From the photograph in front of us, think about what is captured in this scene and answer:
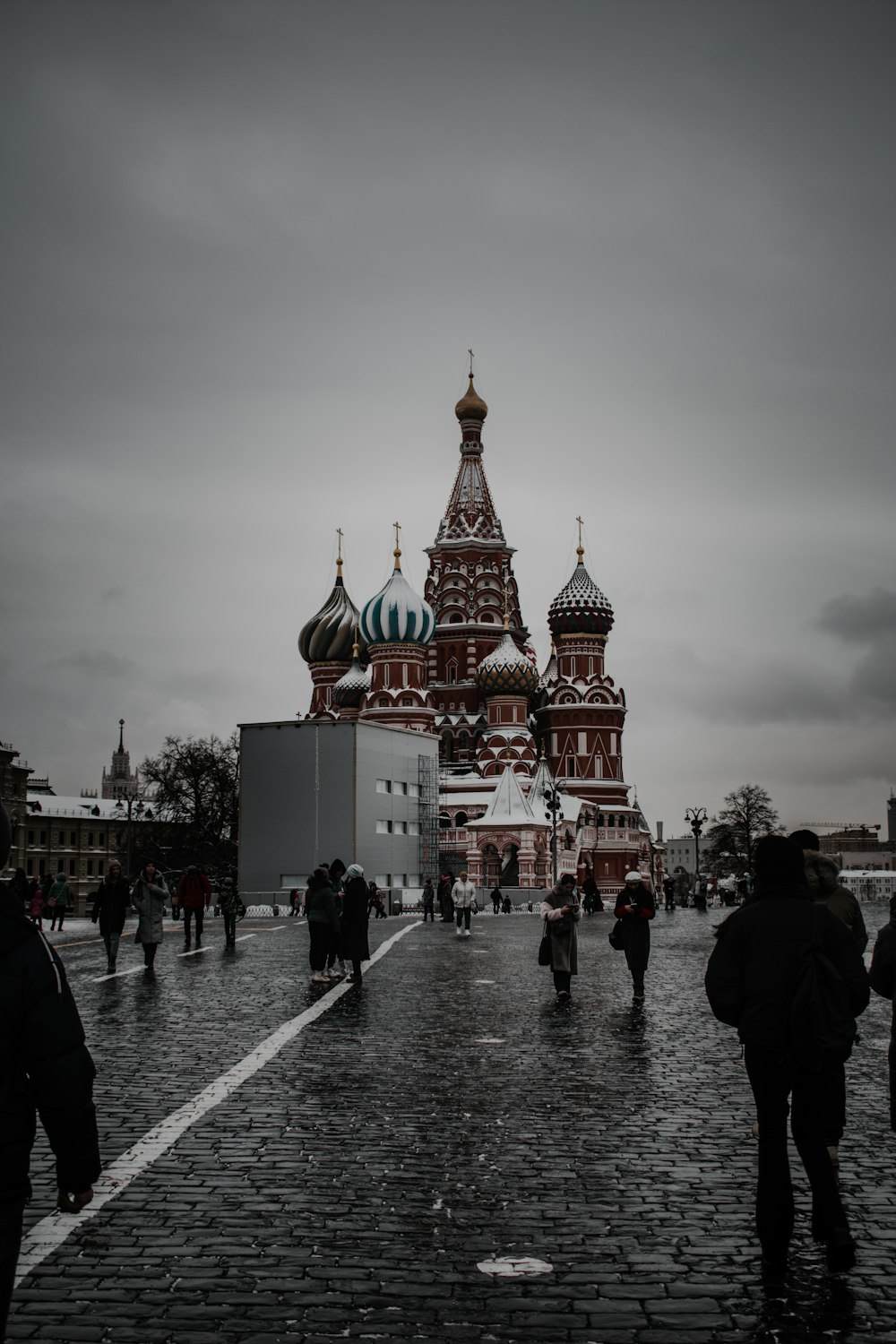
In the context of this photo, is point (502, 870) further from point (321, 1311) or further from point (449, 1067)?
point (321, 1311)

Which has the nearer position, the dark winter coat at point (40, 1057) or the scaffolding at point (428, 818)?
the dark winter coat at point (40, 1057)

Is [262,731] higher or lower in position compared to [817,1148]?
higher

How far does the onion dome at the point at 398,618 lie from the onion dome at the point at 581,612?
977cm

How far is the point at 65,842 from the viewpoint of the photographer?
102812mm

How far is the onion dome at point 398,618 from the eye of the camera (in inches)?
3194

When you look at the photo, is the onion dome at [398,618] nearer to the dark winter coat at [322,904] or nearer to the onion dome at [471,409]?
the onion dome at [471,409]

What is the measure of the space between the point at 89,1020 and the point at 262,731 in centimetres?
4523

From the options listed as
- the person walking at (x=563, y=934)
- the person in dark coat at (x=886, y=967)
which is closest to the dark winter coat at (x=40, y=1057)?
the person in dark coat at (x=886, y=967)

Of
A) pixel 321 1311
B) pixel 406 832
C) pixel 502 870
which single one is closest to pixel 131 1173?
pixel 321 1311

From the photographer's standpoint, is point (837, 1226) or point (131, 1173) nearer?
point (837, 1226)

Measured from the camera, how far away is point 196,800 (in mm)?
73250

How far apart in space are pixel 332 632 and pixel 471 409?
18.0 m

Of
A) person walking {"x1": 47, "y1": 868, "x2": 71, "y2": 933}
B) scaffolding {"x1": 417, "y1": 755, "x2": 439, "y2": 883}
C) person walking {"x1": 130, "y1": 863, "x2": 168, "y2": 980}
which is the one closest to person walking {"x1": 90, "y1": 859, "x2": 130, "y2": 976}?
person walking {"x1": 130, "y1": 863, "x2": 168, "y2": 980}

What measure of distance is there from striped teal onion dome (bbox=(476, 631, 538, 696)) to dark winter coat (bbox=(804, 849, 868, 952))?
7255 centimetres
